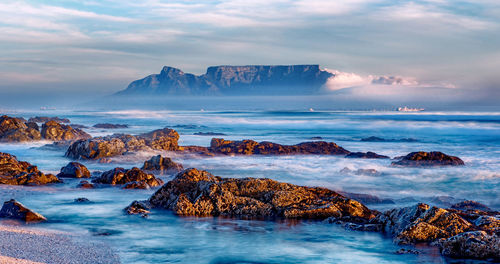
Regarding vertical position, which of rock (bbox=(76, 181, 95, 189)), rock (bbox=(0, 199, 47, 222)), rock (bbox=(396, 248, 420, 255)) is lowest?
rock (bbox=(76, 181, 95, 189))

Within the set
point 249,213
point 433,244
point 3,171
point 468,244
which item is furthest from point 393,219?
point 3,171

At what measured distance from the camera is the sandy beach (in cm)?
623

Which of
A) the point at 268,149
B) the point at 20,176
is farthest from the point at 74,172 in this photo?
the point at 268,149

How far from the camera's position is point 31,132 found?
90.8ft

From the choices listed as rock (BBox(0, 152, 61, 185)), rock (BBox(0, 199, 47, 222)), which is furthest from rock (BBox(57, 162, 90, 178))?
rock (BBox(0, 199, 47, 222))

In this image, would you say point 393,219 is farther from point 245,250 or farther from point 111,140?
point 111,140

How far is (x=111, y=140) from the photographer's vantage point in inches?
795

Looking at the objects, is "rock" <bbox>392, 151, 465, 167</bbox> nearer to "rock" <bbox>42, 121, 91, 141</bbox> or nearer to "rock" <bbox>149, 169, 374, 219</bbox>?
"rock" <bbox>149, 169, 374, 219</bbox>

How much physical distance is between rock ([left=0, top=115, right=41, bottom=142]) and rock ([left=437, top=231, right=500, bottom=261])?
25.0 meters

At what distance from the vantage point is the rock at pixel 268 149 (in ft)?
73.3

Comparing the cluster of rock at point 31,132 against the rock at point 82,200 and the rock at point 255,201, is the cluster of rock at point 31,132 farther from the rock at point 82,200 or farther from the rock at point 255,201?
the rock at point 255,201

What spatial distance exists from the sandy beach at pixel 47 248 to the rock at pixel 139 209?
6.15ft

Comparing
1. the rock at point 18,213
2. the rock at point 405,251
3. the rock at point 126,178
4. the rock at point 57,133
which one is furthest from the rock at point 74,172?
the rock at point 57,133

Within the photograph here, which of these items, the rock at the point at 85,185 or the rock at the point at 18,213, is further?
the rock at the point at 85,185
